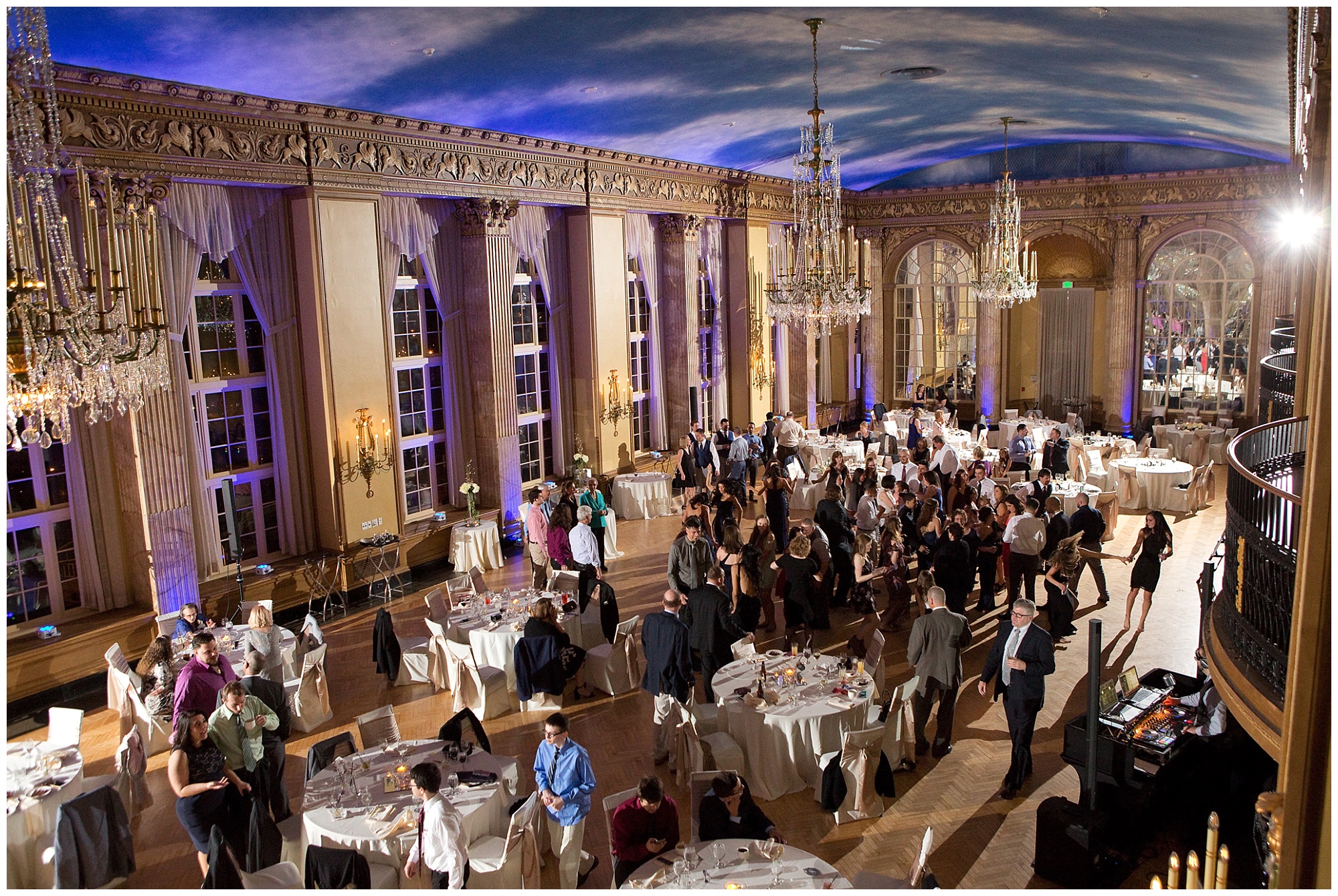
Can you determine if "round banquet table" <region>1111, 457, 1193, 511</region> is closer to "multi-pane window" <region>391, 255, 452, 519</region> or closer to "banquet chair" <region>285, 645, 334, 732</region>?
"multi-pane window" <region>391, 255, 452, 519</region>

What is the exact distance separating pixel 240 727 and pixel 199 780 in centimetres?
39

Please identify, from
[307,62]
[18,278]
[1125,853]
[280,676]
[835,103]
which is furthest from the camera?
[835,103]

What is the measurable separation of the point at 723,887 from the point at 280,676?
4.39 meters

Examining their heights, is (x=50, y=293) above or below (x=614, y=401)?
above

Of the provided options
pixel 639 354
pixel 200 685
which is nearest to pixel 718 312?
pixel 639 354

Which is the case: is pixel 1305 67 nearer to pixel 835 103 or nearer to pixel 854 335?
pixel 835 103

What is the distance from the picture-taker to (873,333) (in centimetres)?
2273

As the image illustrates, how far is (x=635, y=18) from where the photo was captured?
7633 mm

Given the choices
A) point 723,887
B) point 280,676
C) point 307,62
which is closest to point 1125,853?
point 723,887

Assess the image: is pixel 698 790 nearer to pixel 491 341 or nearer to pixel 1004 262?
pixel 491 341

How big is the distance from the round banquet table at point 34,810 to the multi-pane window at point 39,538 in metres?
2.90

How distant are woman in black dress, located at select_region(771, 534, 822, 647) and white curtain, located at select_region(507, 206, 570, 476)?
21.8 ft

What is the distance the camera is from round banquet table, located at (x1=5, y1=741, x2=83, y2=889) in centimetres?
580

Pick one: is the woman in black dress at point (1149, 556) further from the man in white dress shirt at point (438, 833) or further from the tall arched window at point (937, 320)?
the tall arched window at point (937, 320)
